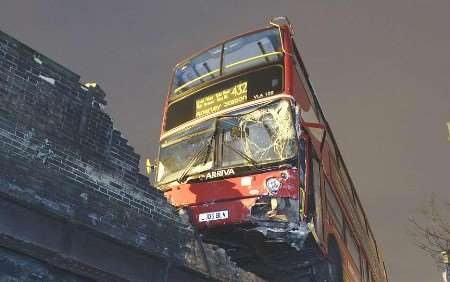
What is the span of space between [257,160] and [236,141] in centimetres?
71

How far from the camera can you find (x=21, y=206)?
615 cm

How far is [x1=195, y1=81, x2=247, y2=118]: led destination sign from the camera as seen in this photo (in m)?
10.8

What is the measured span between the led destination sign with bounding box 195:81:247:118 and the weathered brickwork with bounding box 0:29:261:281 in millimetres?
3270

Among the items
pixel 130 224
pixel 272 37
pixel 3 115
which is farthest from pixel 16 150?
pixel 272 37

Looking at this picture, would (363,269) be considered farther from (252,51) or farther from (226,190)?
(252,51)

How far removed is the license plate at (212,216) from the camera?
959 cm

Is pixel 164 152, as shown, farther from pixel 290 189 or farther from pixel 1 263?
pixel 1 263

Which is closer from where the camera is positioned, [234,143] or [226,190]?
[226,190]

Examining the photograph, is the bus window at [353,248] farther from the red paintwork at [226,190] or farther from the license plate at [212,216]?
the license plate at [212,216]

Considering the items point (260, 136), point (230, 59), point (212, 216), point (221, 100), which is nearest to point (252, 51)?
point (230, 59)

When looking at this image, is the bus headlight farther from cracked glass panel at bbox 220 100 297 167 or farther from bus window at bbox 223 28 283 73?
bus window at bbox 223 28 283 73

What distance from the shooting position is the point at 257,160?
9.91 metres

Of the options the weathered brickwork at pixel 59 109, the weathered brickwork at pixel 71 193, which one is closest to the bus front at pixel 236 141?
the weathered brickwork at pixel 71 193

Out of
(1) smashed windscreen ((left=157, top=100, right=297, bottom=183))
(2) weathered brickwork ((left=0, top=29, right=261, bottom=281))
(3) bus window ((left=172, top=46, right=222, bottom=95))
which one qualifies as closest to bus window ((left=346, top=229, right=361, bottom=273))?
(1) smashed windscreen ((left=157, top=100, right=297, bottom=183))
